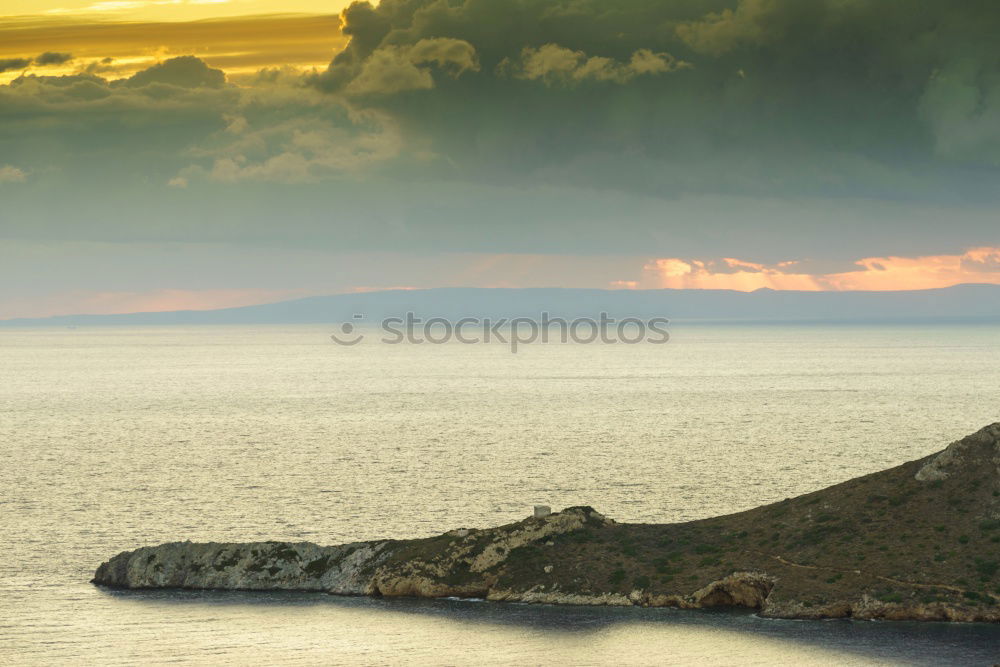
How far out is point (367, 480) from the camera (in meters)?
159

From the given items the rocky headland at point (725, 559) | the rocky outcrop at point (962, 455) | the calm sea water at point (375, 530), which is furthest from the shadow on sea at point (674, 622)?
the rocky outcrop at point (962, 455)

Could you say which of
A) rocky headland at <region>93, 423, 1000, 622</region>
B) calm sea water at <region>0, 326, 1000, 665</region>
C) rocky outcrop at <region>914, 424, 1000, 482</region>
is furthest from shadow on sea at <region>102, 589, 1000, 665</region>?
rocky outcrop at <region>914, 424, 1000, 482</region>

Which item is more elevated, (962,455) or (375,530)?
(962,455)

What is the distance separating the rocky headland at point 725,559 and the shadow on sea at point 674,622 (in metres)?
1.11

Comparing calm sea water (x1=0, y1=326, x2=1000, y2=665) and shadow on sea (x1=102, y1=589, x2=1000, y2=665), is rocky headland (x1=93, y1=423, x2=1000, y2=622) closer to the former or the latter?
shadow on sea (x1=102, y1=589, x2=1000, y2=665)

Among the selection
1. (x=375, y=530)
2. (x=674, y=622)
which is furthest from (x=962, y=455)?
(x=375, y=530)

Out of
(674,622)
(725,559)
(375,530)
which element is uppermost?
(725,559)

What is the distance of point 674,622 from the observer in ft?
272

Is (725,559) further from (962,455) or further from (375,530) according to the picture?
(375,530)

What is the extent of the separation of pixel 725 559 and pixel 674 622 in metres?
8.74

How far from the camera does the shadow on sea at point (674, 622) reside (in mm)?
74062

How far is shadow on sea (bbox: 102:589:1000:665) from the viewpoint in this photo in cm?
7406

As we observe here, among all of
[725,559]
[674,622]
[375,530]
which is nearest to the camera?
[674,622]

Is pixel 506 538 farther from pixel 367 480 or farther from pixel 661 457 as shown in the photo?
pixel 661 457
